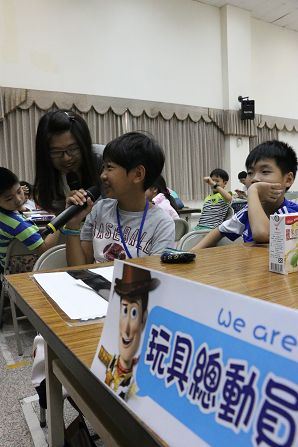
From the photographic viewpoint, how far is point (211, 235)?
51.9 inches

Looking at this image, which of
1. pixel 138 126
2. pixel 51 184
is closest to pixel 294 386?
pixel 51 184

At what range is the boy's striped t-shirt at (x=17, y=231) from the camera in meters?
2.17

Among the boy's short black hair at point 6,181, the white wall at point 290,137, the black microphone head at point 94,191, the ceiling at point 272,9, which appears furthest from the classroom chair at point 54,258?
the white wall at point 290,137

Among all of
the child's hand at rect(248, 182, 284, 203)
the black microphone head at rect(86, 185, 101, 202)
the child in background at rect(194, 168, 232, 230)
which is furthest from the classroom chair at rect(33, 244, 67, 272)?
the child in background at rect(194, 168, 232, 230)

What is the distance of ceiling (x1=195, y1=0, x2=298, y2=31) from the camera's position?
6.14m

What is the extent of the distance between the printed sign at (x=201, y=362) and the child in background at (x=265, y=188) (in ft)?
3.10

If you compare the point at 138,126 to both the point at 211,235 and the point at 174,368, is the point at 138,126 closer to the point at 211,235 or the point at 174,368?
the point at 211,235

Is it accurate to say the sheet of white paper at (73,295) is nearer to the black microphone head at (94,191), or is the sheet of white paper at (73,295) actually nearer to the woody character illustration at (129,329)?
the woody character illustration at (129,329)

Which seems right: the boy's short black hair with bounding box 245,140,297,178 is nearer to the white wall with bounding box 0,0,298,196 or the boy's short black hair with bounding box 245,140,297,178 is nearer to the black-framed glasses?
the black-framed glasses

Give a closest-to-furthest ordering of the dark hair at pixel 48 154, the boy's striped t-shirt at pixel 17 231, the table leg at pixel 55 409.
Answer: the table leg at pixel 55 409 < the dark hair at pixel 48 154 < the boy's striped t-shirt at pixel 17 231

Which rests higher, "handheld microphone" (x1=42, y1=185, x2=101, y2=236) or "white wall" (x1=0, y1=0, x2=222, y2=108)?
"white wall" (x1=0, y1=0, x2=222, y2=108)

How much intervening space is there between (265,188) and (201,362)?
1.20 metres

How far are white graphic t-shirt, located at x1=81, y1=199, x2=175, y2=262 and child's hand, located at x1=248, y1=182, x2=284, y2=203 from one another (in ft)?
1.23

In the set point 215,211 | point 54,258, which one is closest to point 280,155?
point 54,258
